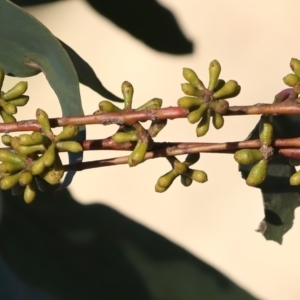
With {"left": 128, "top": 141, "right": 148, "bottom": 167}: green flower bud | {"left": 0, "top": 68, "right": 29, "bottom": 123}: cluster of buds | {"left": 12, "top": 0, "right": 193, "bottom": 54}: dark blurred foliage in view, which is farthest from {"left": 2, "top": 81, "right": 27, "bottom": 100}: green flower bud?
{"left": 12, "top": 0, "right": 193, "bottom": 54}: dark blurred foliage

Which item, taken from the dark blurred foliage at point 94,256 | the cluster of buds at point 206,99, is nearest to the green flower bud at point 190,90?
the cluster of buds at point 206,99

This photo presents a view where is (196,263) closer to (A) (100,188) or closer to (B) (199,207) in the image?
(B) (199,207)

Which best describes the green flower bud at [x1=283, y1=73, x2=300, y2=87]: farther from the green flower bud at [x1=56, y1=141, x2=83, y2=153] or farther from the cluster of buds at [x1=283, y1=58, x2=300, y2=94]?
the green flower bud at [x1=56, y1=141, x2=83, y2=153]

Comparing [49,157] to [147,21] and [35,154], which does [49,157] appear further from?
[147,21]

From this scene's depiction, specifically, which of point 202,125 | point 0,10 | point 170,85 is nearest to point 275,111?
point 202,125

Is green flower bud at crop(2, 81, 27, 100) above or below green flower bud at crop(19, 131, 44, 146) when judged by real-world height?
above

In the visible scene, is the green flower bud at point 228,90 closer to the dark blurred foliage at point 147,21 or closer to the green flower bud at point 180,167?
the green flower bud at point 180,167
